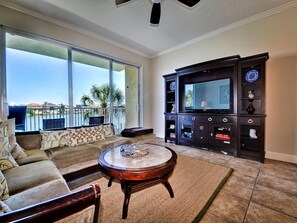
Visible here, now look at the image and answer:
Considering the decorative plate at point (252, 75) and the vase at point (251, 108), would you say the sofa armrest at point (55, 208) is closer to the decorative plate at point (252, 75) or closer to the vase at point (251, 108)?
the vase at point (251, 108)

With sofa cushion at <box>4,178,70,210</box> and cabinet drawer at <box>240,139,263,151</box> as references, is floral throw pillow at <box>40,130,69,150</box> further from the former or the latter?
cabinet drawer at <box>240,139,263,151</box>

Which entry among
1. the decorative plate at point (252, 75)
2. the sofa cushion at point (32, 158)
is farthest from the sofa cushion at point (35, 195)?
the decorative plate at point (252, 75)

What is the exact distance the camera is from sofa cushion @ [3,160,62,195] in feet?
3.89

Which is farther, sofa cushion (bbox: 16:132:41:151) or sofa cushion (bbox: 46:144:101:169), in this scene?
sofa cushion (bbox: 16:132:41:151)

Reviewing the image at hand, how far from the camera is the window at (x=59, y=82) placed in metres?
2.78

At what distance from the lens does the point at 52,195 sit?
1.08 meters

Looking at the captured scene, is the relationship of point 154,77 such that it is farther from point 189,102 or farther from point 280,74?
point 280,74

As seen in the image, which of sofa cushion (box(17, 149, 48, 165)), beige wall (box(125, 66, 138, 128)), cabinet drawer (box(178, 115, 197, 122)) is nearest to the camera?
sofa cushion (box(17, 149, 48, 165))

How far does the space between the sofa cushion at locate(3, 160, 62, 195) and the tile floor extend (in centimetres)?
152

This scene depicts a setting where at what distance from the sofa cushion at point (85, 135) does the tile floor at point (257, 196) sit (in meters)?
2.24

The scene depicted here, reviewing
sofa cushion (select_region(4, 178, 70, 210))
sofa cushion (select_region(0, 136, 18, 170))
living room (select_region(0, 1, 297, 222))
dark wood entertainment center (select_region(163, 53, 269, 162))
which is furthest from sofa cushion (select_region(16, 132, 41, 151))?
dark wood entertainment center (select_region(163, 53, 269, 162))

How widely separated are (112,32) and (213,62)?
258 centimetres

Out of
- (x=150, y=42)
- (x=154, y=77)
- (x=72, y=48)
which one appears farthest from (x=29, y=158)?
(x=154, y=77)

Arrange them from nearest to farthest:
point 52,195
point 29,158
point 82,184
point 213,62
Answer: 1. point 52,195
2. point 29,158
3. point 82,184
4. point 213,62
